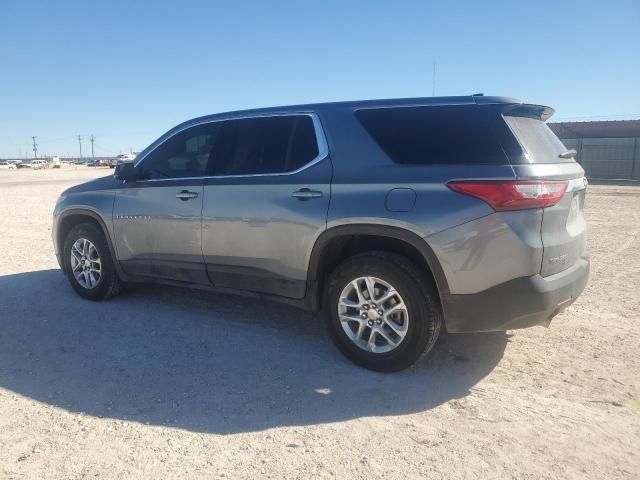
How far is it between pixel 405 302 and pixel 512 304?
0.69 meters

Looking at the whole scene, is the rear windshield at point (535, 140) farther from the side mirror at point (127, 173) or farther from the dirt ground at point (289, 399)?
the side mirror at point (127, 173)

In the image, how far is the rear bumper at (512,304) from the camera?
3.23m

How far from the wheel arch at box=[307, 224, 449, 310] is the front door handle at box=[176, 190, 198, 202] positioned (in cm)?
137

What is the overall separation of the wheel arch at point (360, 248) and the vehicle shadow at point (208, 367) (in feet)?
2.08

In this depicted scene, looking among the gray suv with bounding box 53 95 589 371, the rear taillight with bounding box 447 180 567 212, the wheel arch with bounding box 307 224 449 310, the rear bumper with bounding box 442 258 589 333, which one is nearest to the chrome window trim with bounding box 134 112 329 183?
the gray suv with bounding box 53 95 589 371

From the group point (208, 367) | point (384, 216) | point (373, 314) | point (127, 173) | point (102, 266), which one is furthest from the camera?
point (102, 266)

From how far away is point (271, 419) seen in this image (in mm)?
3070

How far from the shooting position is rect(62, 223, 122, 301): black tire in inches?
207

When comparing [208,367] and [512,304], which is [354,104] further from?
[208,367]

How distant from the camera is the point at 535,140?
3518mm

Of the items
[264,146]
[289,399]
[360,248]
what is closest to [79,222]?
[264,146]

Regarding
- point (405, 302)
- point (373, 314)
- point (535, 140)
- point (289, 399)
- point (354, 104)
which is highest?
point (354, 104)

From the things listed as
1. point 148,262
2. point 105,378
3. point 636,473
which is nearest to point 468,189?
point 636,473

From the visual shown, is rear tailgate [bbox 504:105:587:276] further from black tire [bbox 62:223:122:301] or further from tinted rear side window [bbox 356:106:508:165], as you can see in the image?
black tire [bbox 62:223:122:301]
